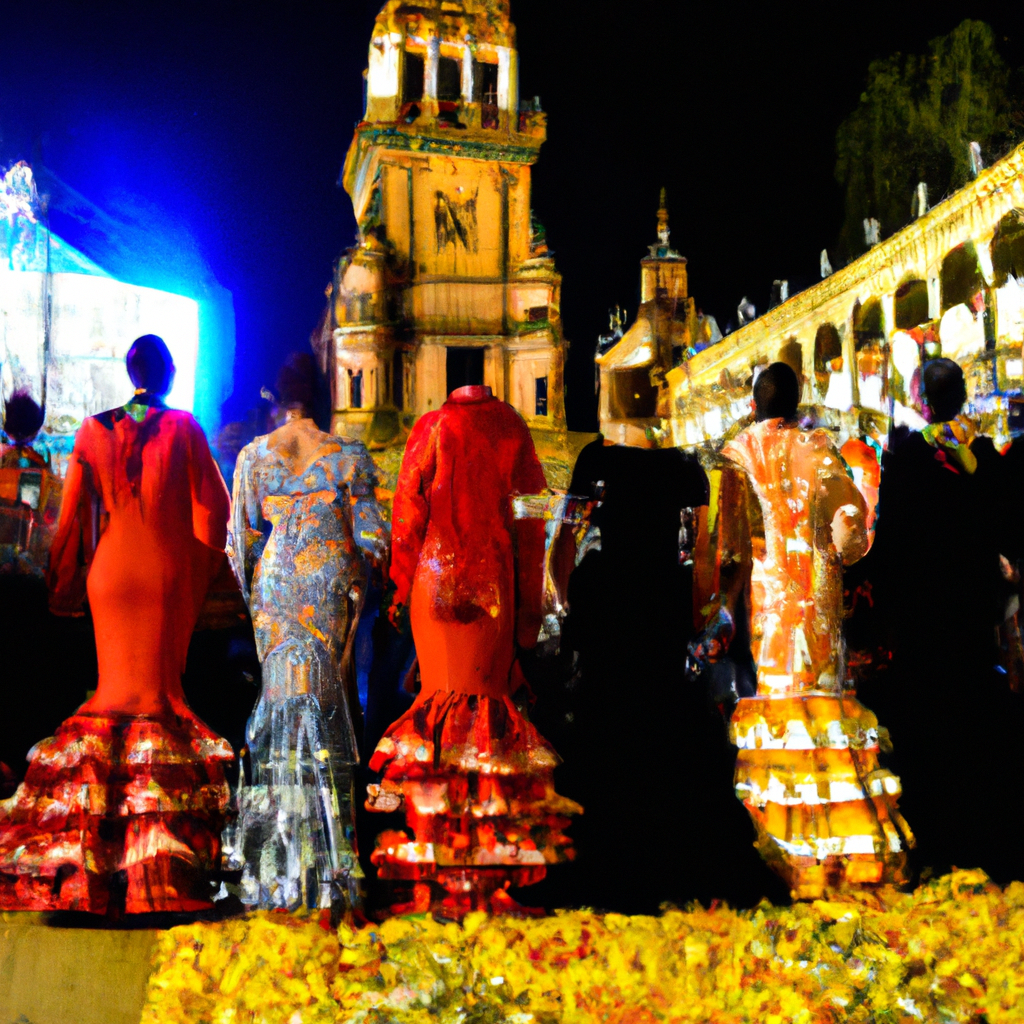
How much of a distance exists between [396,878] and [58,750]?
109 centimetres

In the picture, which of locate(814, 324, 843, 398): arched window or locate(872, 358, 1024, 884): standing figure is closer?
locate(872, 358, 1024, 884): standing figure

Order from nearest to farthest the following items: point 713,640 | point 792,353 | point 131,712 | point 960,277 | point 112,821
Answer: point 112,821 → point 131,712 → point 713,640 → point 792,353 → point 960,277

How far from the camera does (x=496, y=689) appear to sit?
3.42 metres

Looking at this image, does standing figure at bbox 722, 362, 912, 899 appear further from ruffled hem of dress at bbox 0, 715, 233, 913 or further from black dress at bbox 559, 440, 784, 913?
ruffled hem of dress at bbox 0, 715, 233, 913

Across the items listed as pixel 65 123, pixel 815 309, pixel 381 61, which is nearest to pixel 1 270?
pixel 65 123

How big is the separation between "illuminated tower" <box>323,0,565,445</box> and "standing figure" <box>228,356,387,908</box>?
727 mm

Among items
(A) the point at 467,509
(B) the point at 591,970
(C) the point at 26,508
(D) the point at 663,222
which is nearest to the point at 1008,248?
(D) the point at 663,222

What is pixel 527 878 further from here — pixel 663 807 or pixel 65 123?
pixel 65 123

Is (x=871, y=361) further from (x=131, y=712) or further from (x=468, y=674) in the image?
(x=131, y=712)

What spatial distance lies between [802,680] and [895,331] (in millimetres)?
4001

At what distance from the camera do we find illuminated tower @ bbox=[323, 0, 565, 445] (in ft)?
13.9

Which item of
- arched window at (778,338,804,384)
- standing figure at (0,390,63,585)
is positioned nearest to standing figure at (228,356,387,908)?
standing figure at (0,390,63,585)

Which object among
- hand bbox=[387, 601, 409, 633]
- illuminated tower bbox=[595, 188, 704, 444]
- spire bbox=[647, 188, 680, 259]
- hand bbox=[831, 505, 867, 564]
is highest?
spire bbox=[647, 188, 680, 259]

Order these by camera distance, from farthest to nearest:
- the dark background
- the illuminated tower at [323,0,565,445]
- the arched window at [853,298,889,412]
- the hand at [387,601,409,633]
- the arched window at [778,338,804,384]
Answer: the arched window at [853,298,889,412]
the arched window at [778,338,804,384]
the dark background
the illuminated tower at [323,0,565,445]
the hand at [387,601,409,633]
